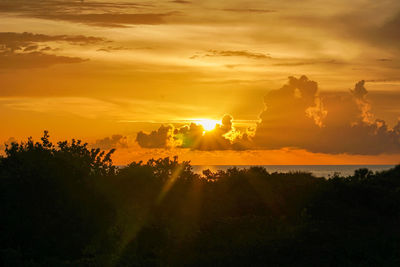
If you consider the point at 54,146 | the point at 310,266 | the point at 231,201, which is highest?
the point at 54,146

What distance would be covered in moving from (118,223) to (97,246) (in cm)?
153

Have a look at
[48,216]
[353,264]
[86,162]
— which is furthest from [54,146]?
[353,264]

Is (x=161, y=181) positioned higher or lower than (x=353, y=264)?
higher

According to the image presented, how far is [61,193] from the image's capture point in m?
23.7

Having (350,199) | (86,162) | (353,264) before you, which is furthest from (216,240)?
(350,199)

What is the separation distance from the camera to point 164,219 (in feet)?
78.1

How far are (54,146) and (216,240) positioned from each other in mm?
8642

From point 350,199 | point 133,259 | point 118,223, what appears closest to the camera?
point 133,259

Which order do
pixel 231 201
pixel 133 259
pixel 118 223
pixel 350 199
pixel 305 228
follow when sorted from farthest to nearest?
pixel 350 199 → pixel 231 201 → pixel 305 228 → pixel 118 223 → pixel 133 259

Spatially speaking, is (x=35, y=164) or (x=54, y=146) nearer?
(x=35, y=164)

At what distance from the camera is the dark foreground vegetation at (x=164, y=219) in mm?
20938

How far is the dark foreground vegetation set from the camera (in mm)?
20938

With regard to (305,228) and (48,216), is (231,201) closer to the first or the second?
(305,228)

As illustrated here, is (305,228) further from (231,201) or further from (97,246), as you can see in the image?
→ (97,246)
